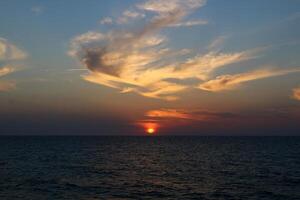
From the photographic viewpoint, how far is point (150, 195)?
36.7 metres

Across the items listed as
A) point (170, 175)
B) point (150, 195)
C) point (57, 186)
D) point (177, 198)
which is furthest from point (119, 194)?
point (170, 175)

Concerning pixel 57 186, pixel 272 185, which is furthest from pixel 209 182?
pixel 57 186

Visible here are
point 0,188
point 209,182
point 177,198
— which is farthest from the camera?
point 209,182

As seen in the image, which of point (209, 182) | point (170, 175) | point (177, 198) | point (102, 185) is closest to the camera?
point (177, 198)

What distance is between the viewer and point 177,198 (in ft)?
116

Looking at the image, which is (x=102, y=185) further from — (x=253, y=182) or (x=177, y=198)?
(x=253, y=182)

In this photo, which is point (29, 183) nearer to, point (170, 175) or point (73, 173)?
point (73, 173)

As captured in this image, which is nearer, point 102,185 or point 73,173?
point 102,185

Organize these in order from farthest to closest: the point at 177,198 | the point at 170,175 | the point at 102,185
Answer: the point at 170,175, the point at 102,185, the point at 177,198

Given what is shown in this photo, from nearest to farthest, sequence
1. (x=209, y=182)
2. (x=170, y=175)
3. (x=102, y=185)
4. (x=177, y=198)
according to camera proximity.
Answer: (x=177, y=198) < (x=102, y=185) < (x=209, y=182) < (x=170, y=175)

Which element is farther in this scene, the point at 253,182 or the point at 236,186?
the point at 253,182

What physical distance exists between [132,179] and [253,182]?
15.4 m

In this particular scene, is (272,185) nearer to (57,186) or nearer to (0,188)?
(57,186)

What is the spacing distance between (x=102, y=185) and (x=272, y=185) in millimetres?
20046
